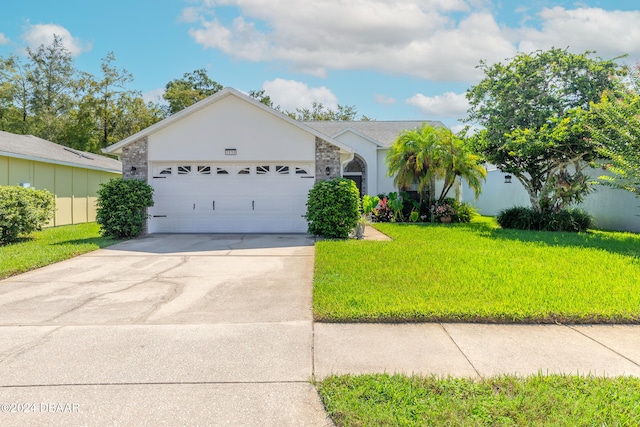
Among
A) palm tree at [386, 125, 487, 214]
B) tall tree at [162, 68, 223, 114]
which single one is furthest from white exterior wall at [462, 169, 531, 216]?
tall tree at [162, 68, 223, 114]

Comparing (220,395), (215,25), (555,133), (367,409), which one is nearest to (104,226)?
(215,25)

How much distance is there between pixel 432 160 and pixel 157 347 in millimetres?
14003

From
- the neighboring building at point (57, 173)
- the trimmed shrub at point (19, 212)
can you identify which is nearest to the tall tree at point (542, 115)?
the trimmed shrub at point (19, 212)

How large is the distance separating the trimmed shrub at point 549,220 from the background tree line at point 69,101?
2666 centimetres

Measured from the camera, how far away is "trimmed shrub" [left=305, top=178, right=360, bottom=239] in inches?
423

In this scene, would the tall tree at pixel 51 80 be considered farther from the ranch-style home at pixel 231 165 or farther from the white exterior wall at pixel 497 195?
the white exterior wall at pixel 497 195

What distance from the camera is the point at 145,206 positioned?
453 inches

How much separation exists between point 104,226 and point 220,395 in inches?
397

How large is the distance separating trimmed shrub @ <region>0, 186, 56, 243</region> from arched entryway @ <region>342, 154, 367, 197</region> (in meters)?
13.8

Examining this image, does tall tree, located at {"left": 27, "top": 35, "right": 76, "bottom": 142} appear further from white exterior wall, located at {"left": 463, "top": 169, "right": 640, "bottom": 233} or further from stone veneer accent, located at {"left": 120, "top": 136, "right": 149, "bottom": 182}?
white exterior wall, located at {"left": 463, "top": 169, "right": 640, "bottom": 233}

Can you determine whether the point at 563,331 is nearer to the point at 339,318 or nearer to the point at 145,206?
the point at 339,318

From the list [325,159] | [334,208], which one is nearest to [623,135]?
[334,208]

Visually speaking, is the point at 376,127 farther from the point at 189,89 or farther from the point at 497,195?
the point at 189,89

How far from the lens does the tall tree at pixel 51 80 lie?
1163 inches
